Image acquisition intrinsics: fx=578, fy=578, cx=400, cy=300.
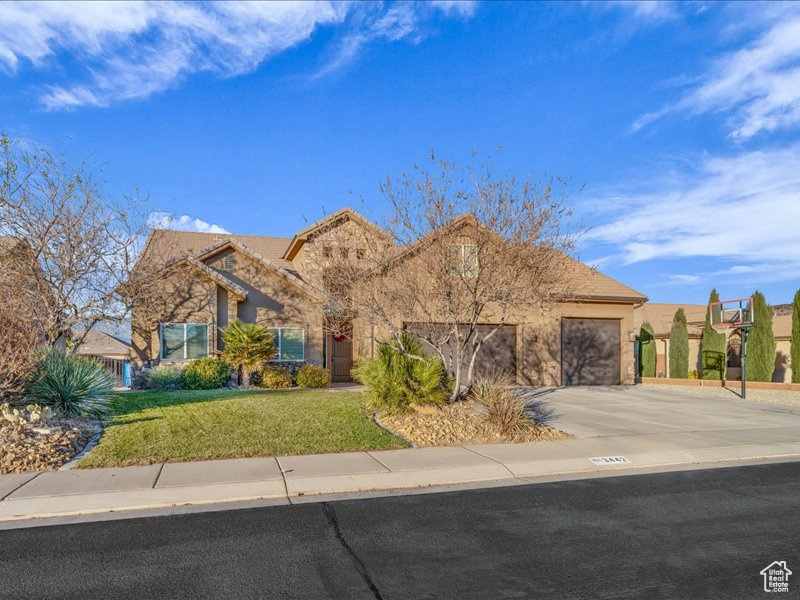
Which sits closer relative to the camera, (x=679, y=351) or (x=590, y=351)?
(x=590, y=351)

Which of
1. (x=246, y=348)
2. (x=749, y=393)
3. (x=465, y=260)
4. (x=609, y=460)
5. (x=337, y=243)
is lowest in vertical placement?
(x=749, y=393)

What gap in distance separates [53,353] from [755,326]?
87.2ft

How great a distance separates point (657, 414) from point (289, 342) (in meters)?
13.3

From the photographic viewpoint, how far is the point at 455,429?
36.5 feet

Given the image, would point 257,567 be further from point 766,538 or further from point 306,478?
point 766,538

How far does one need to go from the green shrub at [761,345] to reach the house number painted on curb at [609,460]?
19.3 metres

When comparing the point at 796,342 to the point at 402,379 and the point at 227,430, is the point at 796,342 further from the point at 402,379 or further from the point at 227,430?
the point at 227,430

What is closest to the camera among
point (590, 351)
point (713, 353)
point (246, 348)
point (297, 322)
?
point (246, 348)

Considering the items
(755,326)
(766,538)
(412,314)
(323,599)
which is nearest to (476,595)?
(323,599)

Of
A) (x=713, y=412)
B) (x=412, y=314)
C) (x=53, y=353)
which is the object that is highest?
(x=412, y=314)

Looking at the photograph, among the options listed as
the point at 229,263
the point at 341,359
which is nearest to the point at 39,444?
the point at 229,263

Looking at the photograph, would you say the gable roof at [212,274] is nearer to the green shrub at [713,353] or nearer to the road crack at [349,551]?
the road crack at [349,551]

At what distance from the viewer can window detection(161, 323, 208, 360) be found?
2067 cm

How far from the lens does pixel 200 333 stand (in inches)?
827
